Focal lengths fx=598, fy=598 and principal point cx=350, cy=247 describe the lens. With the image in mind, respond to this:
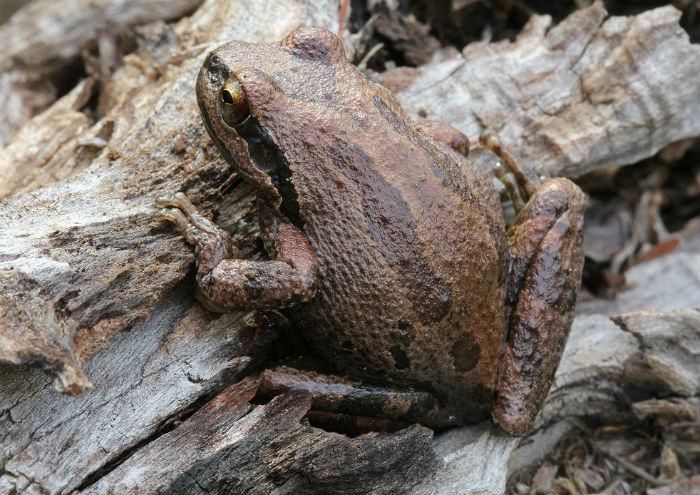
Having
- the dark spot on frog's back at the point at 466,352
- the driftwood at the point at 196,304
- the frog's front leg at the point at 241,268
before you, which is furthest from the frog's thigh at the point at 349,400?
the frog's front leg at the point at 241,268

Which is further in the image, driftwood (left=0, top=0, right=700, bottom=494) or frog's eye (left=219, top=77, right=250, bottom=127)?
frog's eye (left=219, top=77, right=250, bottom=127)

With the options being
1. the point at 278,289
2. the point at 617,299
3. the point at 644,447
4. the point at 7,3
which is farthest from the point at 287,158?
the point at 7,3

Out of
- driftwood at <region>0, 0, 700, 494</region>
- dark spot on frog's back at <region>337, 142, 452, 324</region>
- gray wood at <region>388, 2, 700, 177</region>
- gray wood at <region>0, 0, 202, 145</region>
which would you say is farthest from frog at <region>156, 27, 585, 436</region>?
gray wood at <region>0, 0, 202, 145</region>

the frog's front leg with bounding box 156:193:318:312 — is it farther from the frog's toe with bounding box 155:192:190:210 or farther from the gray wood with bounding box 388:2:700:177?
the gray wood with bounding box 388:2:700:177

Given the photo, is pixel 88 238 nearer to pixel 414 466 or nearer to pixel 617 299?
pixel 414 466

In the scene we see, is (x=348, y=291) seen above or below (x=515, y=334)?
above

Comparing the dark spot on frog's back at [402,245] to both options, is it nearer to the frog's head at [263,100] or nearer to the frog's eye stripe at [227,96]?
the frog's head at [263,100]
